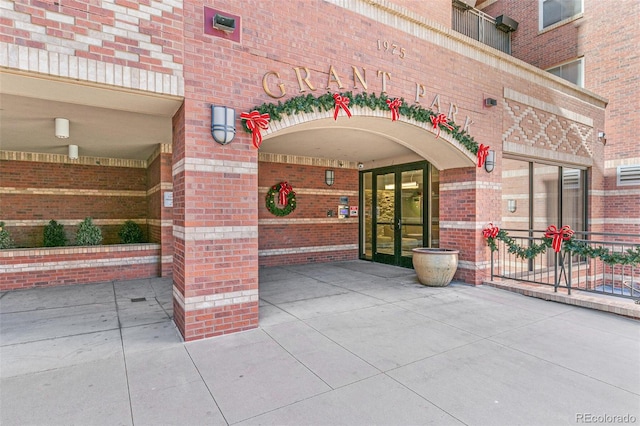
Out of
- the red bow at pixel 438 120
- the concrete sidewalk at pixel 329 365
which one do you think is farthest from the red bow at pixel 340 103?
the concrete sidewalk at pixel 329 365

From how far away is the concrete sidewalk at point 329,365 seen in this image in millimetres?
2508

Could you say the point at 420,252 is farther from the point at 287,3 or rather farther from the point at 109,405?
the point at 109,405

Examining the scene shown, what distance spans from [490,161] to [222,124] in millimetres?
5339

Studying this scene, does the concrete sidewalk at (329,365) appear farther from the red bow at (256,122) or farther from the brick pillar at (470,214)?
the red bow at (256,122)

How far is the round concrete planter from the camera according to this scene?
6270mm

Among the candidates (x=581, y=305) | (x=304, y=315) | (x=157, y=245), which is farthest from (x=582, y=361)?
(x=157, y=245)

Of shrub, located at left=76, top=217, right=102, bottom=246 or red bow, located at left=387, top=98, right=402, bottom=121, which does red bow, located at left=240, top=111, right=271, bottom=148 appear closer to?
red bow, located at left=387, top=98, right=402, bottom=121

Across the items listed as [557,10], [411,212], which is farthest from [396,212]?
[557,10]

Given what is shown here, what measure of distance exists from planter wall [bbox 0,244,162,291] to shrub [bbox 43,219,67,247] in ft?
4.48

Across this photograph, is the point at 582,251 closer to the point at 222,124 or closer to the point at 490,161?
the point at 490,161

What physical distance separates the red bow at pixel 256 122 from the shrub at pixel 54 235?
6757mm

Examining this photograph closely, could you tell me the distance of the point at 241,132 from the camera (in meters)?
4.19

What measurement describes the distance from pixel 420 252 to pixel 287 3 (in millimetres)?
4763

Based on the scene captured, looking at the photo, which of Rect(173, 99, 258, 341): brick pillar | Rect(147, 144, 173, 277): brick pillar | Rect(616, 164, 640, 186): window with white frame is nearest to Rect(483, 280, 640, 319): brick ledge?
Rect(173, 99, 258, 341): brick pillar
